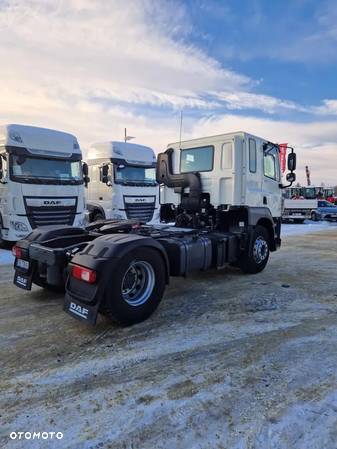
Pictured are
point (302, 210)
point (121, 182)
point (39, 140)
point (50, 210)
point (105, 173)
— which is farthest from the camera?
point (302, 210)

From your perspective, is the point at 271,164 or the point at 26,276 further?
the point at 271,164

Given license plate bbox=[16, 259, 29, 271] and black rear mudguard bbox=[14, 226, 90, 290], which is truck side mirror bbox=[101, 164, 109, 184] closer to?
black rear mudguard bbox=[14, 226, 90, 290]

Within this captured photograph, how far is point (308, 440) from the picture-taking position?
7.18ft

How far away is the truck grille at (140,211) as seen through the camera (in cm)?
1216

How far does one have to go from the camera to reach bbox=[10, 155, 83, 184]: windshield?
892 centimetres

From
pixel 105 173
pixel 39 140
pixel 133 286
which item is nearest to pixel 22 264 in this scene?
pixel 133 286

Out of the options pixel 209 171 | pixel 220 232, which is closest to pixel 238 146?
pixel 209 171

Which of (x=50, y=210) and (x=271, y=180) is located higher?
(x=271, y=180)

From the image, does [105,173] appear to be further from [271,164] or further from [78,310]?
[78,310]

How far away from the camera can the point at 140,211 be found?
492 inches

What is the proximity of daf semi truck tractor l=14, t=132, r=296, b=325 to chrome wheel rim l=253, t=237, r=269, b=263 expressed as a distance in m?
0.02

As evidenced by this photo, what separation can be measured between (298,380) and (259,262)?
13.0ft

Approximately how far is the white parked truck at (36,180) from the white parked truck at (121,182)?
1.85 metres

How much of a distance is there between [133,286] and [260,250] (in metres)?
3.38
